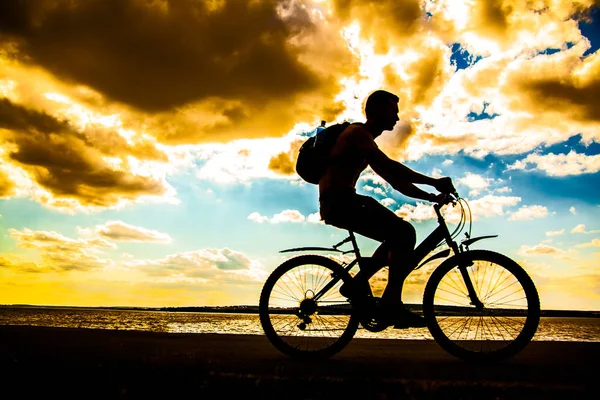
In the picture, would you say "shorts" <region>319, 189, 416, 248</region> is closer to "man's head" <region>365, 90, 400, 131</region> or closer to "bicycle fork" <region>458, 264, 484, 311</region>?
"bicycle fork" <region>458, 264, 484, 311</region>

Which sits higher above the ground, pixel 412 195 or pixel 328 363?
pixel 412 195

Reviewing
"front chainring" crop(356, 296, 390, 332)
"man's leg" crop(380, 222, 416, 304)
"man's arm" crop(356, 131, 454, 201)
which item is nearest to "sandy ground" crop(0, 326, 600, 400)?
"front chainring" crop(356, 296, 390, 332)

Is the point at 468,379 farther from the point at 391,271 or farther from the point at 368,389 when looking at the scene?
the point at 391,271

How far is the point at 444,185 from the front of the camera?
17.0ft

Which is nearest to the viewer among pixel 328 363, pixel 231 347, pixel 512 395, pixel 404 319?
pixel 512 395

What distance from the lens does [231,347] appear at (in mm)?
5730

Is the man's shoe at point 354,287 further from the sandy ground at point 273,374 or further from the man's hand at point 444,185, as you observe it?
the man's hand at point 444,185

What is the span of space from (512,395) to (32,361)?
147 inches

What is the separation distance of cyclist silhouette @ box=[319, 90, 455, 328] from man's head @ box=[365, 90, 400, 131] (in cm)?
22

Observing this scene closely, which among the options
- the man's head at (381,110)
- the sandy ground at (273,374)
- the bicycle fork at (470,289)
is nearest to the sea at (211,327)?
the bicycle fork at (470,289)

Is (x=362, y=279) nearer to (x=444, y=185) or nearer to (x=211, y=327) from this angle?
(x=444, y=185)

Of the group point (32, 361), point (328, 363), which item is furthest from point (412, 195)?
point (32, 361)

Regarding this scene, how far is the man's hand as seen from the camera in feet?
17.0

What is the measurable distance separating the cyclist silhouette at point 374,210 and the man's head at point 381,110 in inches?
8.8
